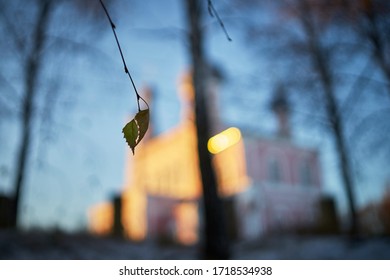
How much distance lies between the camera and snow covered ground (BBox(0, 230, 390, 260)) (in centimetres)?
363

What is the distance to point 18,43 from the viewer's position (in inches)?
177

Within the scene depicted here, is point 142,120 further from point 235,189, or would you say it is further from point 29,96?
point 235,189

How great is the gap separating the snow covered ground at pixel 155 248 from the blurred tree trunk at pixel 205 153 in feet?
2.22

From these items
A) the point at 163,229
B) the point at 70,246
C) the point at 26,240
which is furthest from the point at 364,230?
the point at 163,229

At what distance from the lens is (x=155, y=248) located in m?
5.02

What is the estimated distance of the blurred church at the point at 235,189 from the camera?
8.52 meters

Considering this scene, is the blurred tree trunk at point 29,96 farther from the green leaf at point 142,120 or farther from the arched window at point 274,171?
the arched window at point 274,171

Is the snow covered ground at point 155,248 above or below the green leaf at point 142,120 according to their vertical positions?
above

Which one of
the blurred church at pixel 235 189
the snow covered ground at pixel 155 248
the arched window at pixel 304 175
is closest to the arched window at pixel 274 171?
the blurred church at pixel 235 189

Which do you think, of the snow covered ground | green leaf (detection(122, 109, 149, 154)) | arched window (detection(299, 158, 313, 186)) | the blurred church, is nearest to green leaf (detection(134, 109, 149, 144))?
green leaf (detection(122, 109, 149, 154))

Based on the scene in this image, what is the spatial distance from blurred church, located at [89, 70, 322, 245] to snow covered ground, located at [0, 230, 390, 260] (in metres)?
1.64

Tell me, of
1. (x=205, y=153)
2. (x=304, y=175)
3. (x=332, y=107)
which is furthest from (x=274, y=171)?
(x=205, y=153)

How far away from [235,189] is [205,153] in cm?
558

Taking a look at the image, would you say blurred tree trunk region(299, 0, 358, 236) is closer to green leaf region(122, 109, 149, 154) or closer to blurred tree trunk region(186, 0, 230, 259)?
blurred tree trunk region(186, 0, 230, 259)
